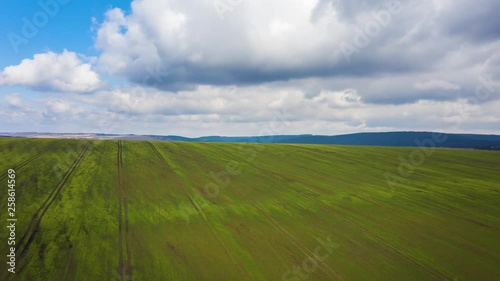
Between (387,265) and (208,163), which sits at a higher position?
(208,163)

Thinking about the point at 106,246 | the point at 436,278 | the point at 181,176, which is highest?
the point at 181,176

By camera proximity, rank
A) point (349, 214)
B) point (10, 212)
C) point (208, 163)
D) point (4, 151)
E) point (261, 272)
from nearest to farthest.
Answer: point (261, 272)
point (10, 212)
point (349, 214)
point (4, 151)
point (208, 163)

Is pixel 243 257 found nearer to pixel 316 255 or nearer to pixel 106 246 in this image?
pixel 316 255

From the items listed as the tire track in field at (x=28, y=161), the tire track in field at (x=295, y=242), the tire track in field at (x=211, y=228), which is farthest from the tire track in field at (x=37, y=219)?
the tire track in field at (x=295, y=242)

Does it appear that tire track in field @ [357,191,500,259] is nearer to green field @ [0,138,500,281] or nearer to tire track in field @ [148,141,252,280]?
green field @ [0,138,500,281]

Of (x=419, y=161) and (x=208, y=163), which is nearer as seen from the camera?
(x=208, y=163)

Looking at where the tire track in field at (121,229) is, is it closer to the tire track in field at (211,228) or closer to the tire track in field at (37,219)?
the tire track in field at (37,219)

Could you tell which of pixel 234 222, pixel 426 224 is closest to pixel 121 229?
pixel 234 222

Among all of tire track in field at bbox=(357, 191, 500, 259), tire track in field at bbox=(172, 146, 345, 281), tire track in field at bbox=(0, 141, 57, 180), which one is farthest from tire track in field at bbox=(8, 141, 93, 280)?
tire track in field at bbox=(357, 191, 500, 259)

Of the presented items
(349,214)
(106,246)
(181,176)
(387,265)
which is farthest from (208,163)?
(387,265)
